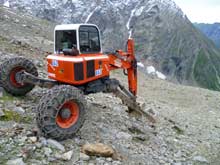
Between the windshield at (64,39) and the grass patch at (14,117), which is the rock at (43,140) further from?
the windshield at (64,39)

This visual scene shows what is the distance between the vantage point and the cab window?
10.7 meters

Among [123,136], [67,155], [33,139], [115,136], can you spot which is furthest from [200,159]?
[33,139]

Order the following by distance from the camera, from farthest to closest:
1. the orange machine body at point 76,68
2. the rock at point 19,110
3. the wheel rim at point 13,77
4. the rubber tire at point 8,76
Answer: the wheel rim at point 13,77, the rubber tire at point 8,76, the rock at point 19,110, the orange machine body at point 76,68

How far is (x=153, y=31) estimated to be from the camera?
15825 centimetres

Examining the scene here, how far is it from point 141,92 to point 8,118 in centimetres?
1233

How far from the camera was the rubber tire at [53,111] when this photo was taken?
8.74m

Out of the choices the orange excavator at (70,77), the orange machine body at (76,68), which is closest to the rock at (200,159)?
the orange excavator at (70,77)

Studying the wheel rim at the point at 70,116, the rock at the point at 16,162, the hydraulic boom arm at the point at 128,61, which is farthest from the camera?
the hydraulic boom arm at the point at 128,61

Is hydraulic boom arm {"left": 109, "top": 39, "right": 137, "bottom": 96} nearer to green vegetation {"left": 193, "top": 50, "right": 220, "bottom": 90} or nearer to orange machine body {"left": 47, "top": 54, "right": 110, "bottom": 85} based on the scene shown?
orange machine body {"left": 47, "top": 54, "right": 110, "bottom": 85}

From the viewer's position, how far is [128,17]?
470 feet

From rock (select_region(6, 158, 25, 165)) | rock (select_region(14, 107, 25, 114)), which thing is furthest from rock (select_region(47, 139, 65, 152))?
rock (select_region(14, 107, 25, 114))

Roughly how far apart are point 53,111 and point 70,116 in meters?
0.77

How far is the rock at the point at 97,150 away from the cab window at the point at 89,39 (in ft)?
9.24

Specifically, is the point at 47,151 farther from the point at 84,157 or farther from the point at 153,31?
the point at 153,31
